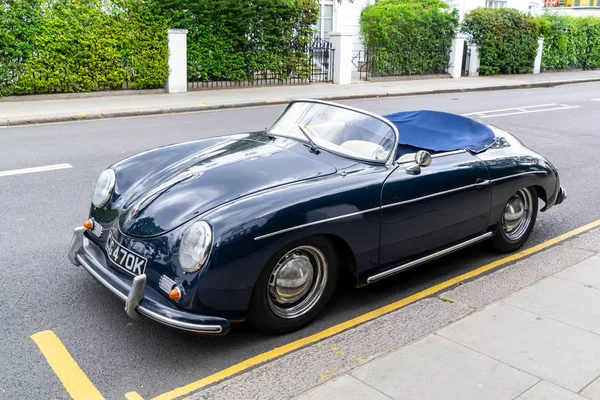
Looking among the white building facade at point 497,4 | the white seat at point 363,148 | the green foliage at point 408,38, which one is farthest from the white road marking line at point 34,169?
the white building facade at point 497,4

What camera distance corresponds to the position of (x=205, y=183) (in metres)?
4.03

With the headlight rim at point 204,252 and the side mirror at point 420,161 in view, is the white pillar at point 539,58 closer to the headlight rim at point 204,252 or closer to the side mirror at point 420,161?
the side mirror at point 420,161

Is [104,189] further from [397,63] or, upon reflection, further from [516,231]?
[397,63]

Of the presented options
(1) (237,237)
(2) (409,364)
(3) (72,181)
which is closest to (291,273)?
(1) (237,237)

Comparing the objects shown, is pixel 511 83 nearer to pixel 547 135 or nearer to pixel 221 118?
pixel 547 135

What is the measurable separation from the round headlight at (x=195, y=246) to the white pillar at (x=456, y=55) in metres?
22.8

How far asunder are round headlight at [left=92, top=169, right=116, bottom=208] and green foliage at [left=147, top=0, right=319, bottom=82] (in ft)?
42.3

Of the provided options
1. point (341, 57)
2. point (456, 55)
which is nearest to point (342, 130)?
point (341, 57)

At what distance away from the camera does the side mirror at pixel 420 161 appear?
4363 mm

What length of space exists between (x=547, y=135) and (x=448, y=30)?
13.5 meters

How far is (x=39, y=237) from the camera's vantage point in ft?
17.9

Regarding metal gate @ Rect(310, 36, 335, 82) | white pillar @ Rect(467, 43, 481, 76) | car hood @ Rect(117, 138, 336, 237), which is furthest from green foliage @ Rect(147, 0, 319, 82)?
car hood @ Rect(117, 138, 336, 237)

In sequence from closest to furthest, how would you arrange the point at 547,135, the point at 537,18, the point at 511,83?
the point at 547,135 → the point at 511,83 → the point at 537,18

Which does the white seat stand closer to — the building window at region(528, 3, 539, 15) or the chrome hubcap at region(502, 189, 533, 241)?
the chrome hubcap at region(502, 189, 533, 241)
